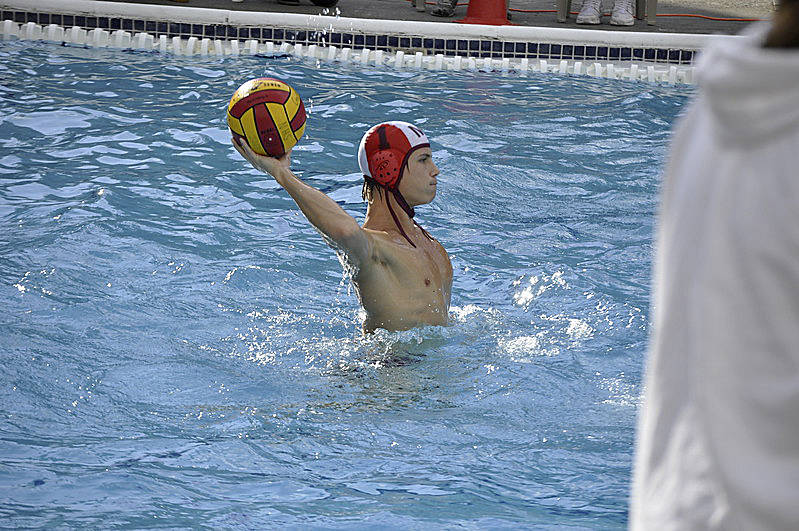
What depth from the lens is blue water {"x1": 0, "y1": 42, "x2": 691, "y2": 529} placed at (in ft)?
10.9

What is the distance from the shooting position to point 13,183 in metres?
6.55

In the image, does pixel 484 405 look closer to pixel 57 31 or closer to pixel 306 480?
pixel 306 480

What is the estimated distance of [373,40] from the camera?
33.6 ft

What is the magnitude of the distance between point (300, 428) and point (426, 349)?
0.69 metres

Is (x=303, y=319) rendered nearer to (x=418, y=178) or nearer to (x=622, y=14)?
(x=418, y=178)

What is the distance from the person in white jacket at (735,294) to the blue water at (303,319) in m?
1.98

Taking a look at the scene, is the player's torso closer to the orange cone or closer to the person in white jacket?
the person in white jacket

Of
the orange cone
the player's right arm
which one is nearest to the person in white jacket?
the player's right arm

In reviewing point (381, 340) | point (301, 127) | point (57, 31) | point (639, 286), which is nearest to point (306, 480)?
point (381, 340)

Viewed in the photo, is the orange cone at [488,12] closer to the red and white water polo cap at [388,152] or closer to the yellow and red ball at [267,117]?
the red and white water polo cap at [388,152]

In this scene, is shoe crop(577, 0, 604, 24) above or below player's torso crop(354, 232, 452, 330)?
above

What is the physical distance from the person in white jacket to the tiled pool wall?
9163 millimetres

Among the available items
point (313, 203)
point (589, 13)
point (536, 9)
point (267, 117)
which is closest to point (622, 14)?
point (589, 13)

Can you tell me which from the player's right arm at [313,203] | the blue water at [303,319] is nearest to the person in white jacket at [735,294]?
the blue water at [303,319]
